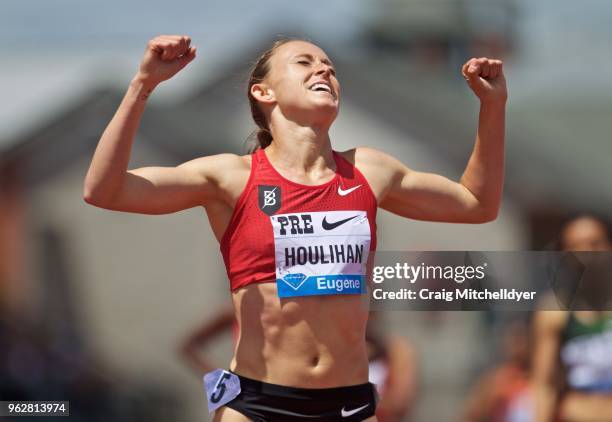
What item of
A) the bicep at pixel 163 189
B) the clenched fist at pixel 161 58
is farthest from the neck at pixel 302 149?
the clenched fist at pixel 161 58

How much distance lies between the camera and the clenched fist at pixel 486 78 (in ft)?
9.18

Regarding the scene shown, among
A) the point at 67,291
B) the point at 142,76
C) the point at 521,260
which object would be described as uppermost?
the point at 142,76

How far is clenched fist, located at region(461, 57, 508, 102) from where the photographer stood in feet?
9.18

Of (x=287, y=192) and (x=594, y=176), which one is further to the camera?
(x=594, y=176)

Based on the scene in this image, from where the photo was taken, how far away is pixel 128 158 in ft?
8.45

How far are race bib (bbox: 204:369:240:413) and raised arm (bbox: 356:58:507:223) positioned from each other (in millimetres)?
680

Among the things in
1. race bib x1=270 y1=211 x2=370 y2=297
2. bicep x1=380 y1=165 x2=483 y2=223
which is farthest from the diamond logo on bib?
bicep x1=380 y1=165 x2=483 y2=223

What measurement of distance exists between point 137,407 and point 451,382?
1.83 metres

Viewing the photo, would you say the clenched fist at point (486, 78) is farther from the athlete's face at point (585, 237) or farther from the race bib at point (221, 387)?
the athlete's face at point (585, 237)

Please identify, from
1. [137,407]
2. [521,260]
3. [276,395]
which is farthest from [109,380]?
[276,395]

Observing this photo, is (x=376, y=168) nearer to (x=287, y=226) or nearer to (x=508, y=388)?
(x=287, y=226)

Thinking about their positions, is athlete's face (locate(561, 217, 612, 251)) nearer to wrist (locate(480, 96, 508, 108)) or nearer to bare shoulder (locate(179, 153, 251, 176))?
wrist (locate(480, 96, 508, 108))

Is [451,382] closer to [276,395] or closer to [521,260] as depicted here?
[521,260]

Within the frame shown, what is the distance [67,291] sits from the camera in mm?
6051
